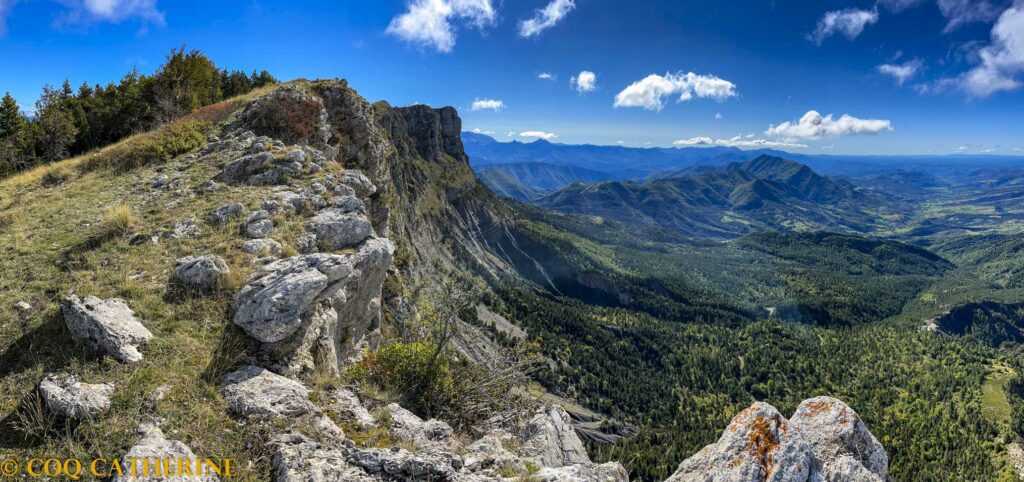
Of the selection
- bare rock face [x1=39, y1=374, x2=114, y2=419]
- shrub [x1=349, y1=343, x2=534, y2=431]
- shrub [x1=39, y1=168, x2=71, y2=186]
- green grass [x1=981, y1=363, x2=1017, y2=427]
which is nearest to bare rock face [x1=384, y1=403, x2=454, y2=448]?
shrub [x1=349, y1=343, x2=534, y2=431]

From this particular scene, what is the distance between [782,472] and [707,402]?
462 feet

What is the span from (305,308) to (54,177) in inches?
974

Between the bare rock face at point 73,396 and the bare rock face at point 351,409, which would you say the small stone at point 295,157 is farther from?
the bare rock face at point 73,396

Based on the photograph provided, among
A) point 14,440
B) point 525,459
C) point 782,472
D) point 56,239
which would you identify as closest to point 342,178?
point 56,239

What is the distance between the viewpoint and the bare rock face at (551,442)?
10.2 metres

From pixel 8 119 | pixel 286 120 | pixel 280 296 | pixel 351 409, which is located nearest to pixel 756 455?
pixel 351 409

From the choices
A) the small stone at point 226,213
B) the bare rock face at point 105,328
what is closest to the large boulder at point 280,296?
the bare rock face at point 105,328

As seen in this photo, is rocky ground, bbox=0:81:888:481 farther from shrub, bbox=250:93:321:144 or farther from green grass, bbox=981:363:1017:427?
green grass, bbox=981:363:1017:427

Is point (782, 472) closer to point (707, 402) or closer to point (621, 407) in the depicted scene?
point (621, 407)

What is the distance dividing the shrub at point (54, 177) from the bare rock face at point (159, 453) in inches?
1013

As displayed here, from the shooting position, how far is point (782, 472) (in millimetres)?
8766

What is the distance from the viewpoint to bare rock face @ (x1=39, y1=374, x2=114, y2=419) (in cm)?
720

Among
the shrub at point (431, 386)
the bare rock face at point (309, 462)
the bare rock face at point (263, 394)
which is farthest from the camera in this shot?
the shrub at point (431, 386)

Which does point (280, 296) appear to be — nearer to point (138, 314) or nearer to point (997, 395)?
point (138, 314)
